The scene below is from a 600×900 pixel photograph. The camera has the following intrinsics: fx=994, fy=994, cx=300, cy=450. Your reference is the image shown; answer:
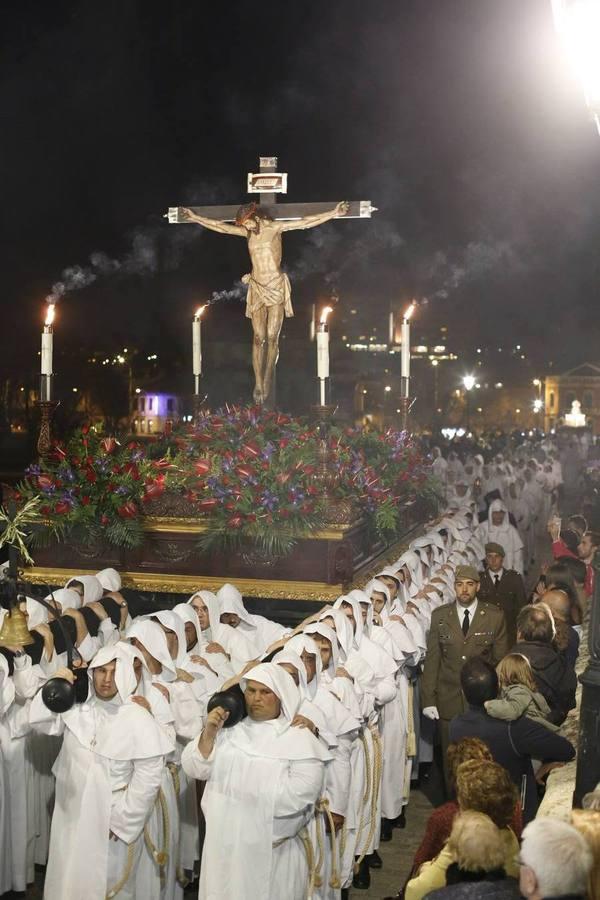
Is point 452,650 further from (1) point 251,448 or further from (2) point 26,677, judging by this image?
(2) point 26,677

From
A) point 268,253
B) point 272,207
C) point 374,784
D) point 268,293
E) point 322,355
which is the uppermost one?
point 272,207

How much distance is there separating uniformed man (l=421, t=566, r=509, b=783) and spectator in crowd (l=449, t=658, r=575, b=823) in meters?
2.13

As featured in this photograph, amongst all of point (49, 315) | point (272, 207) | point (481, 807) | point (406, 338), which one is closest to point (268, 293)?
point (272, 207)

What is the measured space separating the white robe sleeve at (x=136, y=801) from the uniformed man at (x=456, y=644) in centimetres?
296

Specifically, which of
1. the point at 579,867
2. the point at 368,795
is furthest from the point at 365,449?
the point at 579,867

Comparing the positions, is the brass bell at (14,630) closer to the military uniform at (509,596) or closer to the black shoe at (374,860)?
the black shoe at (374,860)

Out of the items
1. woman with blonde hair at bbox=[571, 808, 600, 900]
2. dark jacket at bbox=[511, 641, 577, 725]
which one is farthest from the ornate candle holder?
woman with blonde hair at bbox=[571, 808, 600, 900]

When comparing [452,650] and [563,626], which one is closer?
[563,626]

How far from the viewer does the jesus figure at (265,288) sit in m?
11.7

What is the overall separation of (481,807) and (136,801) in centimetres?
221

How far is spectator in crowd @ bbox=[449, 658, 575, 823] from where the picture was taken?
5.63 m

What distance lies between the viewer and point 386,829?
7.48 m

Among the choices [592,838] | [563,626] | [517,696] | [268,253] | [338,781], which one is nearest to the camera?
[592,838]

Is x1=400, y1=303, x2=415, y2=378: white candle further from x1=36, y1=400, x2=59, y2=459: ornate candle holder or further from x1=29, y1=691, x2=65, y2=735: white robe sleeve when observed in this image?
x1=29, y1=691, x2=65, y2=735: white robe sleeve
